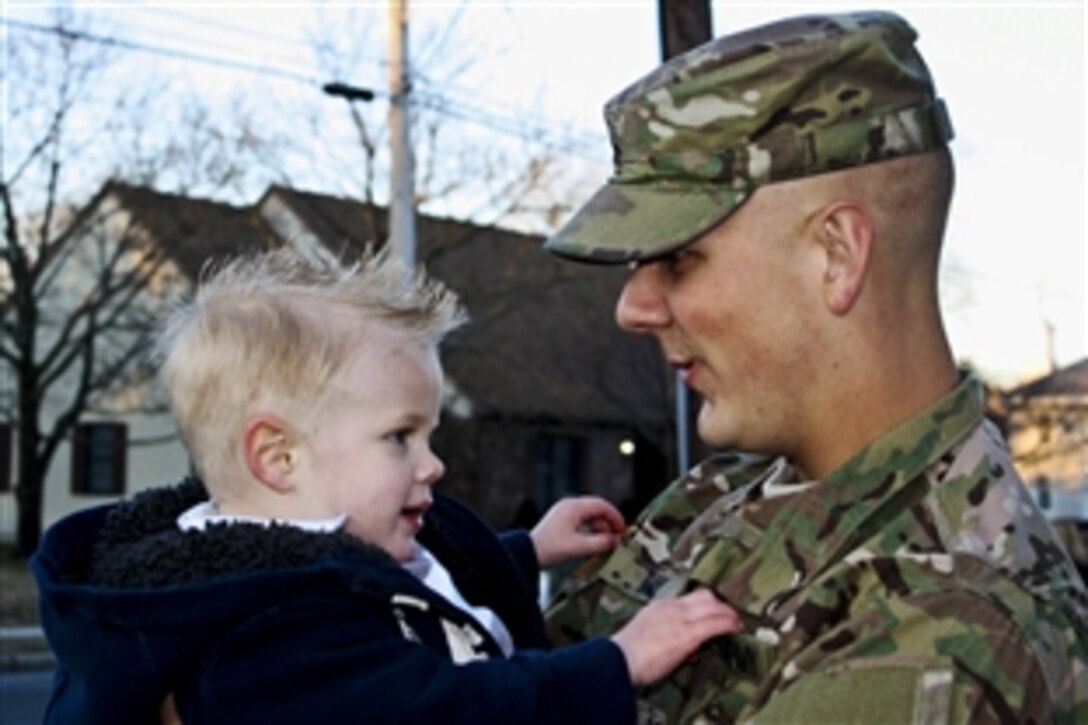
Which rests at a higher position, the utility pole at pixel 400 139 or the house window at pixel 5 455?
the utility pole at pixel 400 139

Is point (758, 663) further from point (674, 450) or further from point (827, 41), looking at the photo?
point (674, 450)

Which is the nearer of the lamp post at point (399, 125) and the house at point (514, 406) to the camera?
the lamp post at point (399, 125)

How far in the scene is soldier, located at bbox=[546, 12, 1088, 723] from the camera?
1816 millimetres

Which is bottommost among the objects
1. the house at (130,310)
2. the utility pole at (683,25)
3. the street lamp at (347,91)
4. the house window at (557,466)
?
the house window at (557,466)

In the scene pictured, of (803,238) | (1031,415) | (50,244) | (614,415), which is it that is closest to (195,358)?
(803,238)

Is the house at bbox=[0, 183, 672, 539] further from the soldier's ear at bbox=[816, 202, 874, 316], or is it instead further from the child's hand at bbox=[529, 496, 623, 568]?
the soldier's ear at bbox=[816, 202, 874, 316]

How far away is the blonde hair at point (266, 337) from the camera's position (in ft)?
7.77

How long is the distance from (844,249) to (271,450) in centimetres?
94

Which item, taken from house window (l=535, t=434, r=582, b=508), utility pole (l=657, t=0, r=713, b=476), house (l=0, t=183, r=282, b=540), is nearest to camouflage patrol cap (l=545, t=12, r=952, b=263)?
utility pole (l=657, t=0, r=713, b=476)

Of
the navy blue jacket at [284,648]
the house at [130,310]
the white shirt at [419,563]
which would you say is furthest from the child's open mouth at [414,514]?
the house at [130,310]

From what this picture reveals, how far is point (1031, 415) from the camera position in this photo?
139 feet

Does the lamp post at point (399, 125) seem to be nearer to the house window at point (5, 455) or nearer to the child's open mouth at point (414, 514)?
the house window at point (5, 455)

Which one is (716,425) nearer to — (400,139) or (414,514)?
(414,514)

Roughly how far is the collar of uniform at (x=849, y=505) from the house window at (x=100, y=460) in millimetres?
34459
